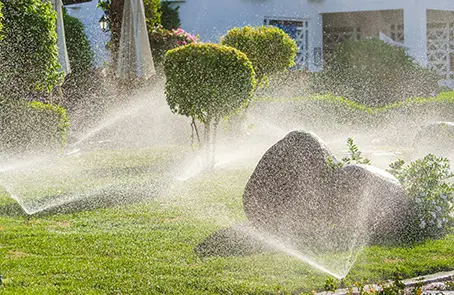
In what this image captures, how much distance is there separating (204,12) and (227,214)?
58.0 feet

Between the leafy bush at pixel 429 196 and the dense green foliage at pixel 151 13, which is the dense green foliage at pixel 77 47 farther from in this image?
the leafy bush at pixel 429 196

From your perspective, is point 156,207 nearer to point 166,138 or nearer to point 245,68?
point 245,68

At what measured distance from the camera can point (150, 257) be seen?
23.4 ft

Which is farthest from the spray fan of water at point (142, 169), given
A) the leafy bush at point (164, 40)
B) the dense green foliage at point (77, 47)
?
Answer: the dense green foliage at point (77, 47)

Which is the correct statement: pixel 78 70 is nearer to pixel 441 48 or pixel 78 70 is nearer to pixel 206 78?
pixel 206 78

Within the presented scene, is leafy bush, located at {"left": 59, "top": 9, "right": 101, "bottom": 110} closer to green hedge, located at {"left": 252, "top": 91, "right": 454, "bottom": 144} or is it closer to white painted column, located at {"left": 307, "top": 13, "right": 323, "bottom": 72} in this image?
green hedge, located at {"left": 252, "top": 91, "right": 454, "bottom": 144}

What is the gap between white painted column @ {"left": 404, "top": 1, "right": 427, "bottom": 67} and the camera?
86.7ft

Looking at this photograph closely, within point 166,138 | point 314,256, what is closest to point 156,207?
point 314,256

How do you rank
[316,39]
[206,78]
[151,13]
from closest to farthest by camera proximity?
1. [206,78]
2. [151,13]
3. [316,39]

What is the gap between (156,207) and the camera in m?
9.43

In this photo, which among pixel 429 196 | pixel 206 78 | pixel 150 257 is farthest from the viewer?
pixel 206 78

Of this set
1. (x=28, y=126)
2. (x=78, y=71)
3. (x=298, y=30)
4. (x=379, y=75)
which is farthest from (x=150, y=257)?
(x=298, y=30)

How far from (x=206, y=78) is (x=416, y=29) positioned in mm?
16241

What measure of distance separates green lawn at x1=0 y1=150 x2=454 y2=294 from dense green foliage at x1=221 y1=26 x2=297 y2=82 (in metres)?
5.75
